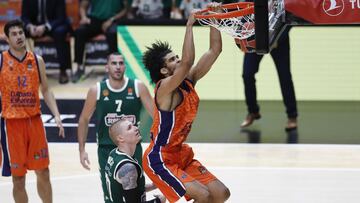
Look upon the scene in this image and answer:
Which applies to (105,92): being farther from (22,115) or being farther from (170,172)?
(170,172)

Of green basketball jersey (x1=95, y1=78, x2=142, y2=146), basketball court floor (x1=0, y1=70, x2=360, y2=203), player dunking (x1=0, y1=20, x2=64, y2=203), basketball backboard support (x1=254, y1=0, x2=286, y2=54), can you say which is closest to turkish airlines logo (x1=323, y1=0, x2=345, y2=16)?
basketball backboard support (x1=254, y1=0, x2=286, y2=54)

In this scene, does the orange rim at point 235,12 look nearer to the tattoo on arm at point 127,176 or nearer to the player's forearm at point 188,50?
the player's forearm at point 188,50

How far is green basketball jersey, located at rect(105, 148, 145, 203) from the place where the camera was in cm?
627

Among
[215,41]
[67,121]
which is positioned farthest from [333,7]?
[67,121]

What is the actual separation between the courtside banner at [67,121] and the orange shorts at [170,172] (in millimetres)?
4425

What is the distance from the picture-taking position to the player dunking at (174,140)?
7117 mm

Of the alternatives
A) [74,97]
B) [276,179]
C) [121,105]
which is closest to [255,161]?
[276,179]

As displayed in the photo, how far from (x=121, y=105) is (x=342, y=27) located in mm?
5970

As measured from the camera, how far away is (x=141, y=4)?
48.5 feet

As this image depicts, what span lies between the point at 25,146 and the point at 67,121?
4.14 meters

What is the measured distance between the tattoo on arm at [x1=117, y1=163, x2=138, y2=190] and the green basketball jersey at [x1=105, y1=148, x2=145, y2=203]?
40 mm

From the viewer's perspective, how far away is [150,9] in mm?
14742

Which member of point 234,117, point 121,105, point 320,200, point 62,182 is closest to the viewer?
point 121,105

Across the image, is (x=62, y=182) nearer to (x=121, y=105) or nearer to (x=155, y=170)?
(x=121, y=105)
